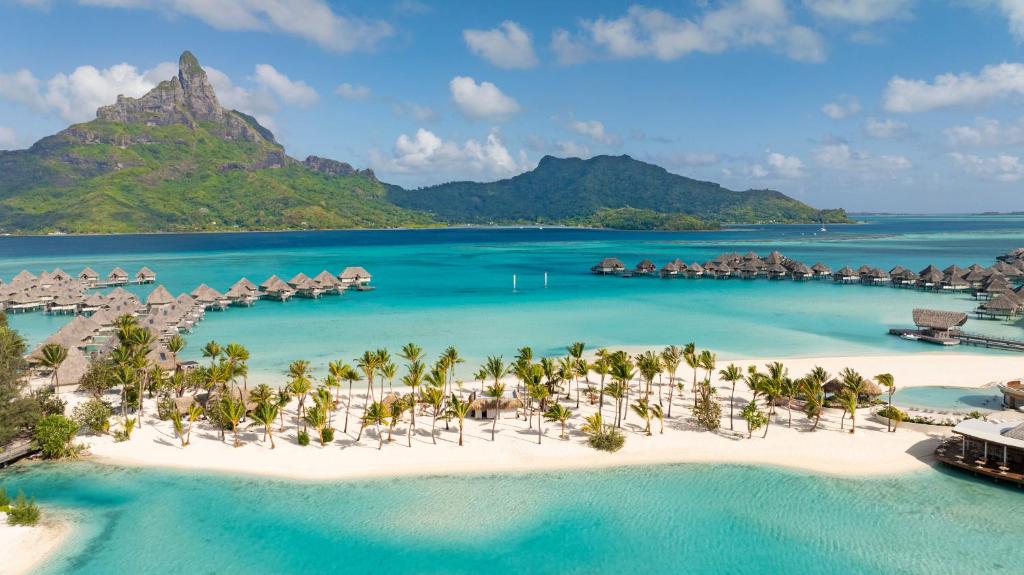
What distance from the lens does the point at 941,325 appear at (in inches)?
1768

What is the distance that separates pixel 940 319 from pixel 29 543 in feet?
188

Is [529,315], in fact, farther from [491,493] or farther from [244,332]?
[491,493]

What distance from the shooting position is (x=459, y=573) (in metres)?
16.7

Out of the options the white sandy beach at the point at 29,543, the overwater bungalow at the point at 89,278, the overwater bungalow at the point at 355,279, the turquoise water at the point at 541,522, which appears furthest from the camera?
the overwater bungalow at the point at 355,279

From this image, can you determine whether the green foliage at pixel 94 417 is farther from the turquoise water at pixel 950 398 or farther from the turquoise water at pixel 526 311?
the turquoise water at pixel 950 398

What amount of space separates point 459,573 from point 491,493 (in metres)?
4.57

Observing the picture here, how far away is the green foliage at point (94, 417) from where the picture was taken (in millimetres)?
25672

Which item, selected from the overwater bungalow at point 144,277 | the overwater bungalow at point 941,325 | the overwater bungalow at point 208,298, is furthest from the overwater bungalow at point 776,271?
the overwater bungalow at point 144,277

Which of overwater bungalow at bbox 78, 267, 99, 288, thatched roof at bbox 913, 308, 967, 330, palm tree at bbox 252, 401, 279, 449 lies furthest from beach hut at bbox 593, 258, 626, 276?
palm tree at bbox 252, 401, 279, 449

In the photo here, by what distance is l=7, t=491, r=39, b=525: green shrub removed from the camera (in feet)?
61.0

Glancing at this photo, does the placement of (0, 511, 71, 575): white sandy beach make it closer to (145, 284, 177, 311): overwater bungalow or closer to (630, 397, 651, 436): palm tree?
(630, 397, 651, 436): palm tree

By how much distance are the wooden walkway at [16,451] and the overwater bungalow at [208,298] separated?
127ft

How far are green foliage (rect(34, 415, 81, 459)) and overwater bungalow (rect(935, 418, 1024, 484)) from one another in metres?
36.3

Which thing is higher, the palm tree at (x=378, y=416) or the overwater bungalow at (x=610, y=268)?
the overwater bungalow at (x=610, y=268)
